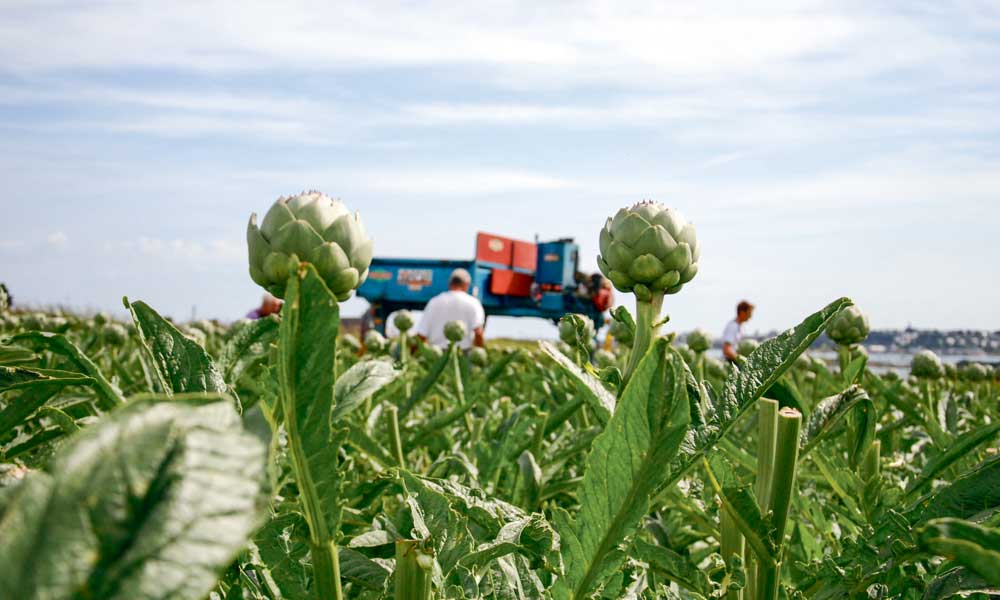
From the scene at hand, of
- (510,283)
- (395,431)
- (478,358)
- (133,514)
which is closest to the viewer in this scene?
(133,514)

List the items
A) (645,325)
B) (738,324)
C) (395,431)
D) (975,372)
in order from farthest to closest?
1. (738,324)
2. (975,372)
3. (395,431)
4. (645,325)

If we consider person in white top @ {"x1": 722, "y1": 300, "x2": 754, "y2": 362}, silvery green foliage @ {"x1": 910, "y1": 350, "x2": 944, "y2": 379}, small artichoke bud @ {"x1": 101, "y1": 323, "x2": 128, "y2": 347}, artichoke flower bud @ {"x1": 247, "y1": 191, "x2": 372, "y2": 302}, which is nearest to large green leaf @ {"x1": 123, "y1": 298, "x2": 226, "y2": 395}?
→ artichoke flower bud @ {"x1": 247, "y1": 191, "x2": 372, "y2": 302}

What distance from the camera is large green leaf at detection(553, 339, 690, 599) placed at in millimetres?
514

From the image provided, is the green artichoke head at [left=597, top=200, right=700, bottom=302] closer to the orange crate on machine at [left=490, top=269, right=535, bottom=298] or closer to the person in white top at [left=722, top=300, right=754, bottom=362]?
the person in white top at [left=722, top=300, right=754, bottom=362]

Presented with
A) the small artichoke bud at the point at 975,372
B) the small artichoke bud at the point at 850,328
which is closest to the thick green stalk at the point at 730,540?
the small artichoke bud at the point at 850,328

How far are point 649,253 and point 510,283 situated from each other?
13.8 meters

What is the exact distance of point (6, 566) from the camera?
0.79 feet

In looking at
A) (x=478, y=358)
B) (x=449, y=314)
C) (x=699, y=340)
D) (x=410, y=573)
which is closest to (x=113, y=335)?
(x=478, y=358)

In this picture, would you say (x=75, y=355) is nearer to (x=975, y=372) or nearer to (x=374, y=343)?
(x=374, y=343)

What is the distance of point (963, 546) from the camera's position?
0.31 metres

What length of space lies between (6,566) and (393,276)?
14.4 meters

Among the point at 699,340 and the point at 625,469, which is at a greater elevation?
the point at 625,469

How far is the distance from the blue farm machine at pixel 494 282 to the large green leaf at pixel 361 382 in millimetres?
13074

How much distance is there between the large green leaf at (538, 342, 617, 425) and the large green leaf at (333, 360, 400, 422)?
6.8 inches
